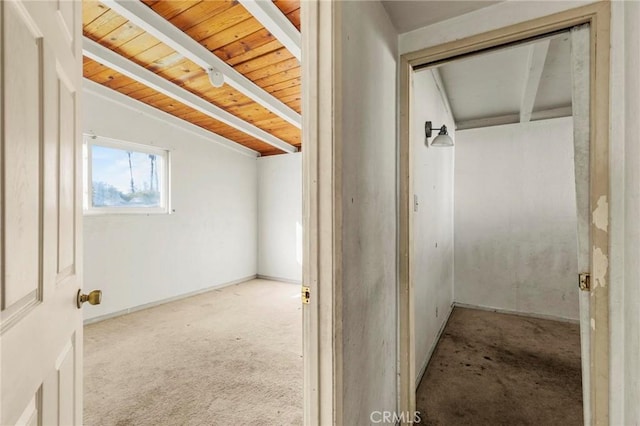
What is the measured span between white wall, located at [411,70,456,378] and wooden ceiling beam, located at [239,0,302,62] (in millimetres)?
895

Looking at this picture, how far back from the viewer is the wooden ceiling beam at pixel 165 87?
2.38 m

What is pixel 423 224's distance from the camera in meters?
2.22

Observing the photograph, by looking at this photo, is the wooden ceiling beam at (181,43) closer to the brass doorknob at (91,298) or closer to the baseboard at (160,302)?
the brass doorknob at (91,298)

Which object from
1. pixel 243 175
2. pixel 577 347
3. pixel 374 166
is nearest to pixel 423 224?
pixel 374 166

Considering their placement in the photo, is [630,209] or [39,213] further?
[630,209]

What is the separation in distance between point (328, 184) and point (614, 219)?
1146 millimetres

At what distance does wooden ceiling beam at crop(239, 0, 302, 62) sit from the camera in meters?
1.79

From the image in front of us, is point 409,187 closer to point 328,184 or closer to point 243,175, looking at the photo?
point 328,184

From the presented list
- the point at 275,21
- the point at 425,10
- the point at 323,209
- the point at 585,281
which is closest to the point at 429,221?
the point at 585,281

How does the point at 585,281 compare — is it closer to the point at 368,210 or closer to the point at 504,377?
the point at 368,210

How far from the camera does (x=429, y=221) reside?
2441 millimetres

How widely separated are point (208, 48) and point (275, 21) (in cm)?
73

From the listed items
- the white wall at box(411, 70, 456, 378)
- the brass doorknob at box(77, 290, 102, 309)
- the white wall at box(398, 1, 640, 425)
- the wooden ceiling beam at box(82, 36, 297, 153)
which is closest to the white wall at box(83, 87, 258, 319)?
the wooden ceiling beam at box(82, 36, 297, 153)

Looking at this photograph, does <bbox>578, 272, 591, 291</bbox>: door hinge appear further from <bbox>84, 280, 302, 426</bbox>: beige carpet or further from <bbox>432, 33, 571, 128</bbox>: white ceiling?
<bbox>84, 280, 302, 426</bbox>: beige carpet
